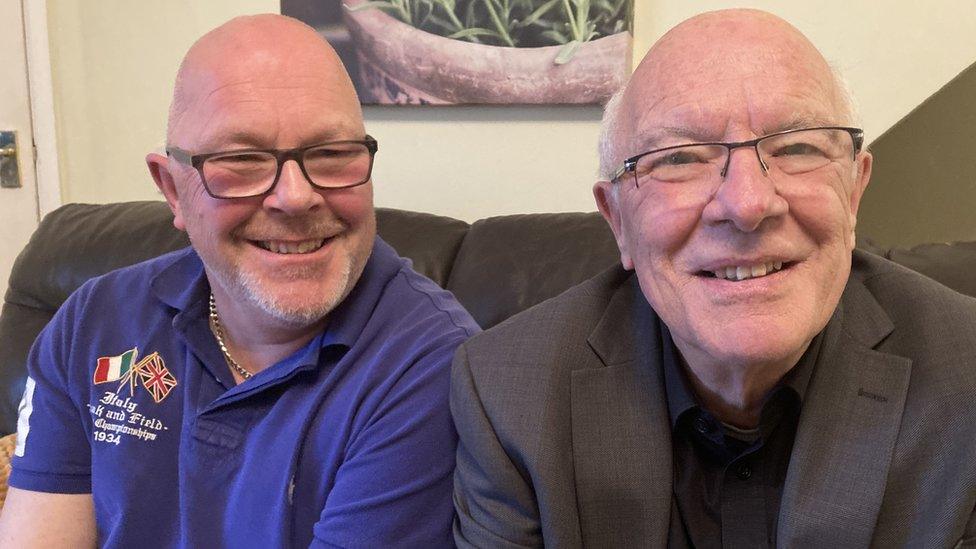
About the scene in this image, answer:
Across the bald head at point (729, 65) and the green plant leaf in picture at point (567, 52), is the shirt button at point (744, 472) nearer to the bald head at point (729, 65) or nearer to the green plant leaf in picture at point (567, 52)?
the bald head at point (729, 65)

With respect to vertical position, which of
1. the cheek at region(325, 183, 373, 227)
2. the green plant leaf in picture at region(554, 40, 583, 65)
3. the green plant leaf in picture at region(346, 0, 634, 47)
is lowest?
the cheek at region(325, 183, 373, 227)

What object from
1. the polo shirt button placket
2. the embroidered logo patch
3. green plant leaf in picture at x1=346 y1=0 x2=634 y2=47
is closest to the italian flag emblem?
the embroidered logo patch

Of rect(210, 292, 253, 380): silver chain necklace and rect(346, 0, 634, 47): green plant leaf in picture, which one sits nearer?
rect(210, 292, 253, 380): silver chain necklace

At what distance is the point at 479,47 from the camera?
2139 millimetres

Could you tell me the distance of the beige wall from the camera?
6.28 feet

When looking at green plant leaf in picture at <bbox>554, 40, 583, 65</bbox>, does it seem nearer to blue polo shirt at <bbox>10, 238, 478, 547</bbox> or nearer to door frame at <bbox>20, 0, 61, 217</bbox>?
blue polo shirt at <bbox>10, 238, 478, 547</bbox>

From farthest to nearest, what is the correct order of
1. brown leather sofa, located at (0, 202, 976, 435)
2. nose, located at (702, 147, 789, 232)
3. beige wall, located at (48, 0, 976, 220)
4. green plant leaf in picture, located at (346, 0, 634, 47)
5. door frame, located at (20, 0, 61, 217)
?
door frame, located at (20, 0, 61, 217) → green plant leaf in picture, located at (346, 0, 634, 47) → beige wall, located at (48, 0, 976, 220) → brown leather sofa, located at (0, 202, 976, 435) → nose, located at (702, 147, 789, 232)

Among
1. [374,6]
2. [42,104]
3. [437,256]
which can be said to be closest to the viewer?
[437,256]

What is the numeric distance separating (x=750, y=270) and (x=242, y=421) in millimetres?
773

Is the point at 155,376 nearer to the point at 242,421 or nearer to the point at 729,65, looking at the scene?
the point at 242,421

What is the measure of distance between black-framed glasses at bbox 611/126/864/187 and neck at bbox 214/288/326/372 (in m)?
0.58

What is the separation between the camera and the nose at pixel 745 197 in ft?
2.81

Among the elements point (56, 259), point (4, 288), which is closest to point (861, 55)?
point (56, 259)

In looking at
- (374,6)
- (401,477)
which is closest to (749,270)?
(401,477)
